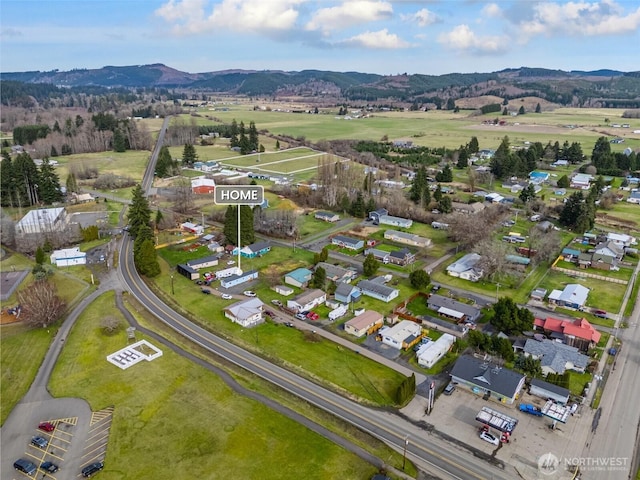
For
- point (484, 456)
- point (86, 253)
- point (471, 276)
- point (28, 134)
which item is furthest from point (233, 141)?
point (484, 456)

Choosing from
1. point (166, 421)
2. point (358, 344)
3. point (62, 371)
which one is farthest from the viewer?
point (358, 344)

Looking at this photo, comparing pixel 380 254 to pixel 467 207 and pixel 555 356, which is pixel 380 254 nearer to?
pixel 555 356

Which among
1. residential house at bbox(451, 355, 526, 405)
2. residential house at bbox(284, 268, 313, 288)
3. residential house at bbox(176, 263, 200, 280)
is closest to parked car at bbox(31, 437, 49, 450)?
residential house at bbox(176, 263, 200, 280)

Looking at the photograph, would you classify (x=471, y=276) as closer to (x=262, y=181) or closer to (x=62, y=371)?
(x=62, y=371)

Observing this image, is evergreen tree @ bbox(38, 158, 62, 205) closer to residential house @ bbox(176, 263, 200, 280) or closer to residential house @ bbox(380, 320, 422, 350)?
residential house @ bbox(176, 263, 200, 280)

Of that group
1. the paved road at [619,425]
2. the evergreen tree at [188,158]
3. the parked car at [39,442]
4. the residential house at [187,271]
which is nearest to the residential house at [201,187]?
the evergreen tree at [188,158]

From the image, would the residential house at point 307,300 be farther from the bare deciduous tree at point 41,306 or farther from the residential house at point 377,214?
the residential house at point 377,214
